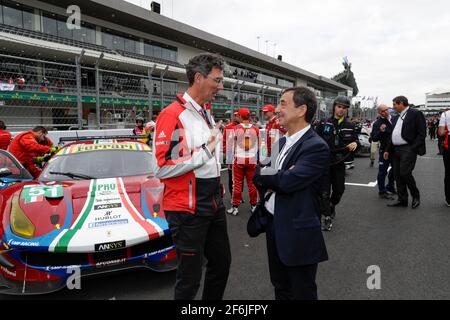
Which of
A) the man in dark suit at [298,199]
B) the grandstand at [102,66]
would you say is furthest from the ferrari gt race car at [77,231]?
the grandstand at [102,66]

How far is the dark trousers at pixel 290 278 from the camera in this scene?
1.89m

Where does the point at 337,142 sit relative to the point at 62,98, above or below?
below

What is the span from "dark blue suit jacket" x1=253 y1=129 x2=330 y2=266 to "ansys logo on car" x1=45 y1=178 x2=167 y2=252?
1271mm

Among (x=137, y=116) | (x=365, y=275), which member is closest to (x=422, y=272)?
A: (x=365, y=275)

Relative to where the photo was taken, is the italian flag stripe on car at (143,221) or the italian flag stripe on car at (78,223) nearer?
the italian flag stripe on car at (78,223)

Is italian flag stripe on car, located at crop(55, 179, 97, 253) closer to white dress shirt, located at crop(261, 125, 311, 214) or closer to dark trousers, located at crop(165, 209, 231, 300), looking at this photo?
dark trousers, located at crop(165, 209, 231, 300)

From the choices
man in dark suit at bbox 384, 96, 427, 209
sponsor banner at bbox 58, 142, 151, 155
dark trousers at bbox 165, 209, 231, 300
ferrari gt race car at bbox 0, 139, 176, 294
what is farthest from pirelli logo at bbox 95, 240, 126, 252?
man in dark suit at bbox 384, 96, 427, 209

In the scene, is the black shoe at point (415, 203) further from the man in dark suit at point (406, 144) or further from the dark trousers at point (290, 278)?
the dark trousers at point (290, 278)

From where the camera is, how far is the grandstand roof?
24484mm

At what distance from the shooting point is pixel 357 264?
10.8ft

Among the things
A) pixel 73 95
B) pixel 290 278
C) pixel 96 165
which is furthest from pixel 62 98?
pixel 290 278

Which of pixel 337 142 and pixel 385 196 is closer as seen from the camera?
pixel 337 142

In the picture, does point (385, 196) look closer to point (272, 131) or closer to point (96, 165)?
point (272, 131)

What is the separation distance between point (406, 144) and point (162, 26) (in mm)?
28278
